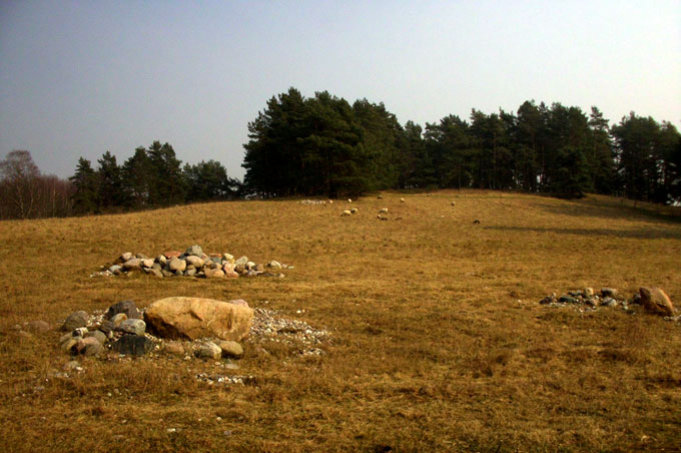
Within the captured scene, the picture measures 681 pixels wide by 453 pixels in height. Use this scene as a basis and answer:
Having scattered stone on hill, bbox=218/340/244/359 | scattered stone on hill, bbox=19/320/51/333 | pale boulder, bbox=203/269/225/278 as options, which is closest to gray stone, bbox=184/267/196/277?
pale boulder, bbox=203/269/225/278

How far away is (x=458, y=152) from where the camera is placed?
68375 millimetres

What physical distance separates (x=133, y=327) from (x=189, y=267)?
8541 millimetres

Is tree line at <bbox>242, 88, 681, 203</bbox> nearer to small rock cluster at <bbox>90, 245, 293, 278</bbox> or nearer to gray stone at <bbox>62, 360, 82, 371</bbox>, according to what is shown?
small rock cluster at <bbox>90, 245, 293, 278</bbox>

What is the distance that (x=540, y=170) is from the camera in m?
72.8

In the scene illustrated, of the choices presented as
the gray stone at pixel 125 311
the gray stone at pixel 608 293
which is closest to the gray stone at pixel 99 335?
the gray stone at pixel 125 311

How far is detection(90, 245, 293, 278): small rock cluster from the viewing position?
624 inches

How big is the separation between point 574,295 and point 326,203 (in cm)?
3047

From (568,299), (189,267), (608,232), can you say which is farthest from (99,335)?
(608,232)

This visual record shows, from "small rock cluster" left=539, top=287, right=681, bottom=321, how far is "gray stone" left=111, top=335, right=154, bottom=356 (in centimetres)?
906

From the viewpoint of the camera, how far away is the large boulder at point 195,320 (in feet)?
26.1

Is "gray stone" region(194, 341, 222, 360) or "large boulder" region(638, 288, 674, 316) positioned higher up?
"large boulder" region(638, 288, 674, 316)

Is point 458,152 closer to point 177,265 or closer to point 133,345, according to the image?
point 177,265

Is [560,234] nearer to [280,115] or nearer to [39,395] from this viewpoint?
[39,395]

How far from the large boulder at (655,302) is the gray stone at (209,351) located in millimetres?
9250
